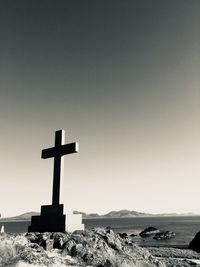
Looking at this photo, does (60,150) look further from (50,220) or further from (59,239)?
(59,239)

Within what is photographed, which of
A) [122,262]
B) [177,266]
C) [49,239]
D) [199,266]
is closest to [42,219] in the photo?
[49,239]

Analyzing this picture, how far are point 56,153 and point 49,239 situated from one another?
4.81 meters

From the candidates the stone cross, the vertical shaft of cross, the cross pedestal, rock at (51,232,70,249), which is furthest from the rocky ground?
the stone cross

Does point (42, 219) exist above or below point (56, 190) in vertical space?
below

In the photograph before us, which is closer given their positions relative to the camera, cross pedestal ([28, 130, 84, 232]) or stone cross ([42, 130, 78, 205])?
cross pedestal ([28, 130, 84, 232])

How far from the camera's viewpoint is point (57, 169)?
15211 mm

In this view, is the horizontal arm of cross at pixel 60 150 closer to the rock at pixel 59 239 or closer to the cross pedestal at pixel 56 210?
the cross pedestal at pixel 56 210

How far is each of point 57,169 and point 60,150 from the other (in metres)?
0.99

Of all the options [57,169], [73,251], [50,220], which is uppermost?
[57,169]

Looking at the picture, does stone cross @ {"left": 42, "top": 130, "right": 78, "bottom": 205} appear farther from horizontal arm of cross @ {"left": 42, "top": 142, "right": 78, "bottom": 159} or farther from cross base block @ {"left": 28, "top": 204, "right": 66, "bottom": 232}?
cross base block @ {"left": 28, "top": 204, "right": 66, "bottom": 232}

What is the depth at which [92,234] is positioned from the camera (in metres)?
13.3

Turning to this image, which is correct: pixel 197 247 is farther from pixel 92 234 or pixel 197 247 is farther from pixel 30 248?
pixel 30 248

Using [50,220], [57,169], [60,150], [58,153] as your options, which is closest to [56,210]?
[50,220]

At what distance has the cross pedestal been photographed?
14.0m
